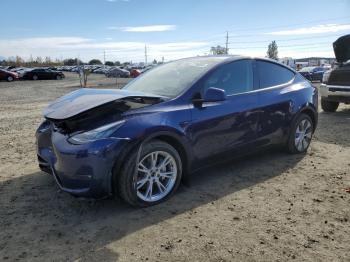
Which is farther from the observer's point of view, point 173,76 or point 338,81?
point 338,81

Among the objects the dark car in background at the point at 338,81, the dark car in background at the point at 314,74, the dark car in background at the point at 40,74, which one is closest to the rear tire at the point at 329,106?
the dark car in background at the point at 338,81

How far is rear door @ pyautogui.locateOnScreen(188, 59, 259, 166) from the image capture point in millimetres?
4391

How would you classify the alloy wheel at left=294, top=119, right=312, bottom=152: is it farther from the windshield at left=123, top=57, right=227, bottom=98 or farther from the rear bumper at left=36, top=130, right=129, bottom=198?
the rear bumper at left=36, top=130, right=129, bottom=198

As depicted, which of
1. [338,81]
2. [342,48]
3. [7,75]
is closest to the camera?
[338,81]

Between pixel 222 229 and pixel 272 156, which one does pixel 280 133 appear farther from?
pixel 222 229

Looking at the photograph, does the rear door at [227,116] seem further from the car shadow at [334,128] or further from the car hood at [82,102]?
the car shadow at [334,128]

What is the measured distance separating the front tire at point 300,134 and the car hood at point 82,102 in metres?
2.54

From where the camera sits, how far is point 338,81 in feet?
33.4

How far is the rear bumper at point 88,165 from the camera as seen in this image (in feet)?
11.9

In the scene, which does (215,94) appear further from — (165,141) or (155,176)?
(155,176)

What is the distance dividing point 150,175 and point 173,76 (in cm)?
149

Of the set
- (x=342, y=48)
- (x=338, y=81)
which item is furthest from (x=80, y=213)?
(x=342, y=48)

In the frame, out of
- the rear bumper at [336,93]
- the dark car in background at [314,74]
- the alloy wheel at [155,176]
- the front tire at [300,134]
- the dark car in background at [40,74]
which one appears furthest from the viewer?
the dark car in background at [40,74]

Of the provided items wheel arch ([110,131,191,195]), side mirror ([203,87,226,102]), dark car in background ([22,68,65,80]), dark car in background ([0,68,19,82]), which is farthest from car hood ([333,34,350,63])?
dark car in background ([22,68,65,80])
